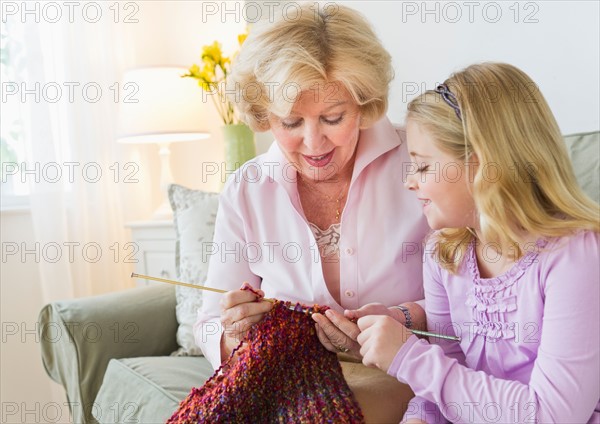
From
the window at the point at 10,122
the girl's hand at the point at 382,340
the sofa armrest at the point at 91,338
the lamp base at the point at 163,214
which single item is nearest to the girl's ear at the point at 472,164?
the girl's hand at the point at 382,340

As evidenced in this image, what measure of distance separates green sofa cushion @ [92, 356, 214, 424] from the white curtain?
77 centimetres

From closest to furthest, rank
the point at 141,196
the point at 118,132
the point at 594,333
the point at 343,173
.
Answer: the point at 594,333
the point at 343,173
the point at 118,132
the point at 141,196

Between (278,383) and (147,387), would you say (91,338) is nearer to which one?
(147,387)

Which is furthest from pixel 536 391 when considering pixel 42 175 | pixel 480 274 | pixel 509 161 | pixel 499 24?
pixel 42 175

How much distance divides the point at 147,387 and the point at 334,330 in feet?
2.08

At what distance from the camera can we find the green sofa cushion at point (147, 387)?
1481 mm

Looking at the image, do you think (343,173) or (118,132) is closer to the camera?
(343,173)

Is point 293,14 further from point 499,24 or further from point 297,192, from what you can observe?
point 499,24

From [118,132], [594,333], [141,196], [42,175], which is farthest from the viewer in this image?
[141,196]

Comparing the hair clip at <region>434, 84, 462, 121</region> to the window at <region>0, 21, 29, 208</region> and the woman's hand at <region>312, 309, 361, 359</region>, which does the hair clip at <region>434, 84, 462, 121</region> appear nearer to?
the woman's hand at <region>312, 309, 361, 359</region>

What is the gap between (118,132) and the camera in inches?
100.0

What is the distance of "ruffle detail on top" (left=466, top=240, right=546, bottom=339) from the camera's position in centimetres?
105

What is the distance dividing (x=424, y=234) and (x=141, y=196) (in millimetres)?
1795

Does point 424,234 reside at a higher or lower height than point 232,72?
lower
